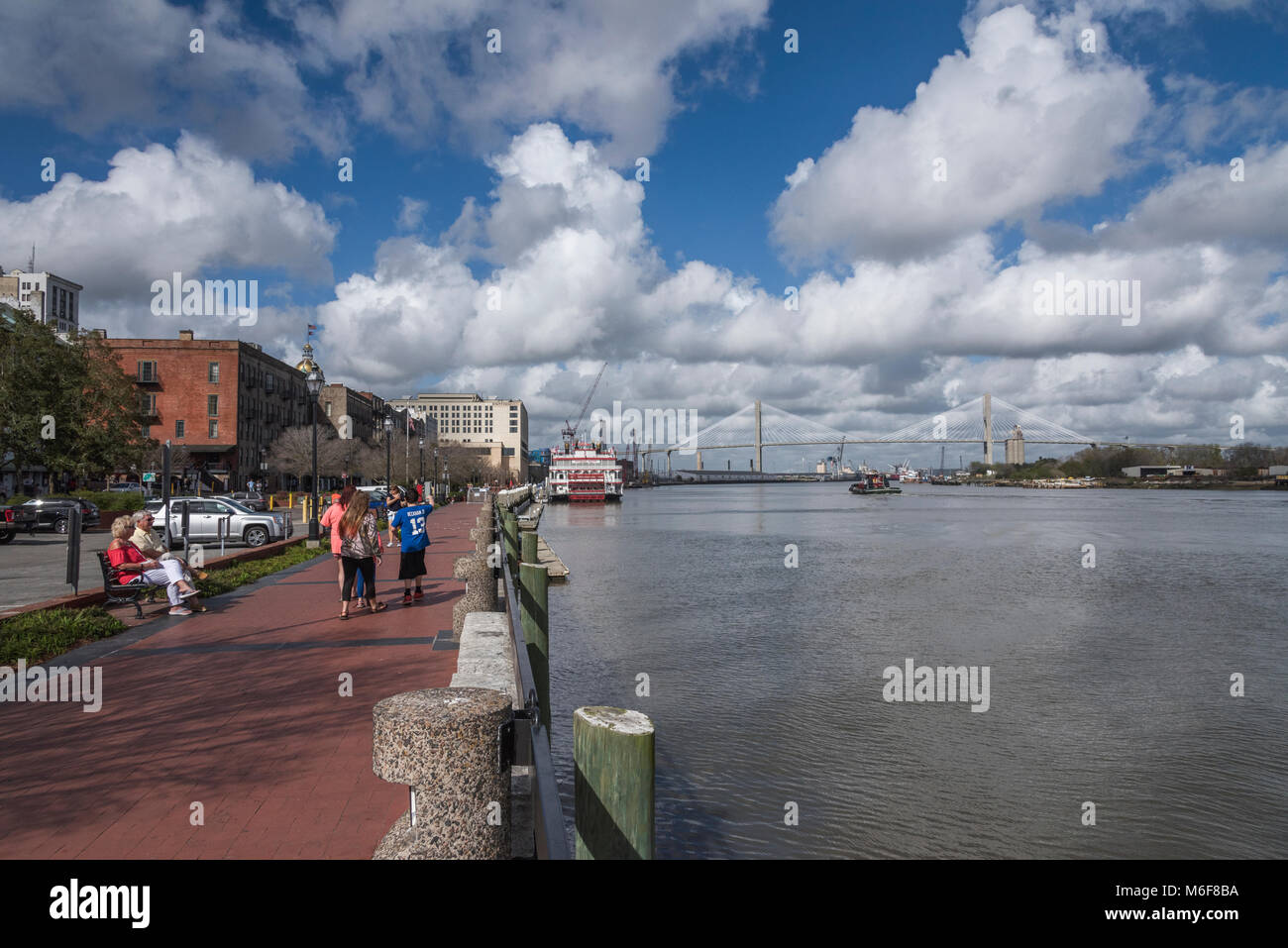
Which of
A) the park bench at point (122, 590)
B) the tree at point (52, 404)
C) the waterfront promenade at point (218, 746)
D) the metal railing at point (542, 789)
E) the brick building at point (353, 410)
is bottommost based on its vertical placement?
the waterfront promenade at point (218, 746)

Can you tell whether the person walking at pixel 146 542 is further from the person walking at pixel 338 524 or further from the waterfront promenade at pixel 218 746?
the person walking at pixel 338 524

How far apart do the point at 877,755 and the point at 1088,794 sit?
2.06 meters

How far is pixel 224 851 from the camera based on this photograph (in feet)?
14.4

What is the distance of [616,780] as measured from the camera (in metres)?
2.85

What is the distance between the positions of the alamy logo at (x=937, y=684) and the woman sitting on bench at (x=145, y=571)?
9.88 m

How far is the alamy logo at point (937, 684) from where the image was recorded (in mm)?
11695

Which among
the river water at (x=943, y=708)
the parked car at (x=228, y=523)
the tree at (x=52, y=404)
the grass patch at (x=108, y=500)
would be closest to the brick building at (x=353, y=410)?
the tree at (x=52, y=404)

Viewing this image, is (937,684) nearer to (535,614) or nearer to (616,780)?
(535,614)

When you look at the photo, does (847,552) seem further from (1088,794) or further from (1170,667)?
(1088,794)

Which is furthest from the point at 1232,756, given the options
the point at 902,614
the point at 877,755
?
the point at 902,614

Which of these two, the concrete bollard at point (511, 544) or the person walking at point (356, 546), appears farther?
the concrete bollard at point (511, 544)
